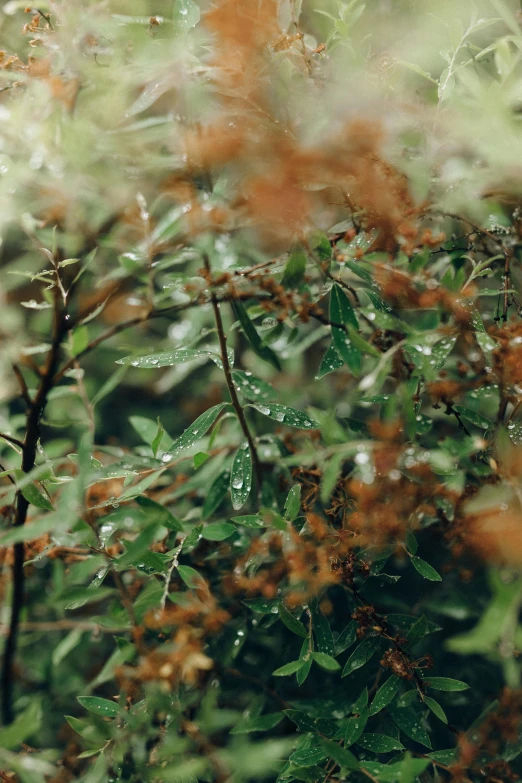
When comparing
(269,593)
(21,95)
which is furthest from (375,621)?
(21,95)

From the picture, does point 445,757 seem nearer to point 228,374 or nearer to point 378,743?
point 378,743

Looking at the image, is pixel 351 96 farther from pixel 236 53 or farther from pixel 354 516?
pixel 354 516

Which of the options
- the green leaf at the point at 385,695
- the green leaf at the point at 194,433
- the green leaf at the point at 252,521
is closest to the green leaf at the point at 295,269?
the green leaf at the point at 194,433

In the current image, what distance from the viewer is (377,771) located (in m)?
0.77

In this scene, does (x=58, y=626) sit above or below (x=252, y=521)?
below

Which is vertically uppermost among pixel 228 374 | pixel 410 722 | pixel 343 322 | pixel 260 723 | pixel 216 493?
pixel 343 322

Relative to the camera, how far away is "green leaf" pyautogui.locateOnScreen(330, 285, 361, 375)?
837 mm

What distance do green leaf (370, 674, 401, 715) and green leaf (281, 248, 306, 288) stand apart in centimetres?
60

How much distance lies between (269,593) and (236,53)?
0.83 m

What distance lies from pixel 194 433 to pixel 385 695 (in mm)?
478

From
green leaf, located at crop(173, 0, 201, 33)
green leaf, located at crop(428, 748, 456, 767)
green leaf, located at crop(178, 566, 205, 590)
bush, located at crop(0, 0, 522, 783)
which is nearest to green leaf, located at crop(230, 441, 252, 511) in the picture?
bush, located at crop(0, 0, 522, 783)

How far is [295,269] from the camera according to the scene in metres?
0.83

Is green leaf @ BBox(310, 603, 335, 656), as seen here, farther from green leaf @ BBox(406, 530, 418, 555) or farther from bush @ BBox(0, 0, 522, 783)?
green leaf @ BBox(406, 530, 418, 555)

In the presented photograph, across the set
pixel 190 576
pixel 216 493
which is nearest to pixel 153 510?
pixel 190 576
